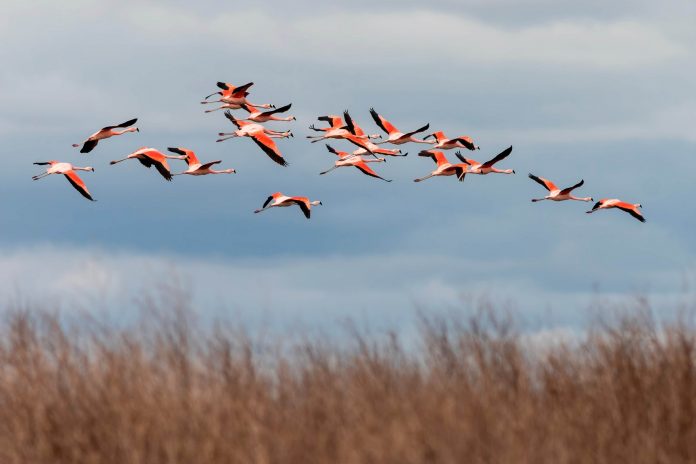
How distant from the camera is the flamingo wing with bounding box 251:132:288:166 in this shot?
21898 mm

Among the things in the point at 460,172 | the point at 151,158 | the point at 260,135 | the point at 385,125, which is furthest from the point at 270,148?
the point at 460,172

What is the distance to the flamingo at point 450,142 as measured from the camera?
26.8 m

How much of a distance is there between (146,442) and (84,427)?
76 centimetres

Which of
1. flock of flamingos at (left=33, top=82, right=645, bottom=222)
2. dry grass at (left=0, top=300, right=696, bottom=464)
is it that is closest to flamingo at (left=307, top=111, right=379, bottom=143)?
flock of flamingos at (left=33, top=82, right=645, bottom=222)

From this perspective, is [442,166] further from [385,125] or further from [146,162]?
[146,162]

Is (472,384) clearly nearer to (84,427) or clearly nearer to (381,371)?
(381,371)

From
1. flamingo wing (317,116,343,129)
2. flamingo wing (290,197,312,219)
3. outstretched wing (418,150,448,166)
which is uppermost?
flamingo wing (317,116,343,129)

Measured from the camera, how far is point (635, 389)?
13.1 meters

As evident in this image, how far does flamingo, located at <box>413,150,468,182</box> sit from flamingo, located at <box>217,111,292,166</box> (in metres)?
3.68

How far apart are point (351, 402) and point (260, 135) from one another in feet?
39.2

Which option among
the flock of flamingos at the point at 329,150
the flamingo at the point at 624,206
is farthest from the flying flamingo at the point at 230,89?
the flamingo at the point at 624,206

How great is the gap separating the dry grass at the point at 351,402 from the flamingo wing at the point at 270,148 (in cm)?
885

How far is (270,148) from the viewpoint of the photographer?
22.3 metres

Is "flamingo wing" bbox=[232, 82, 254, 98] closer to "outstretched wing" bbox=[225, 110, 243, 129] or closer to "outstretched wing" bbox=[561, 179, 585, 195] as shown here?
"outstretched wing" bbox=[225, 110, 243, 129]
